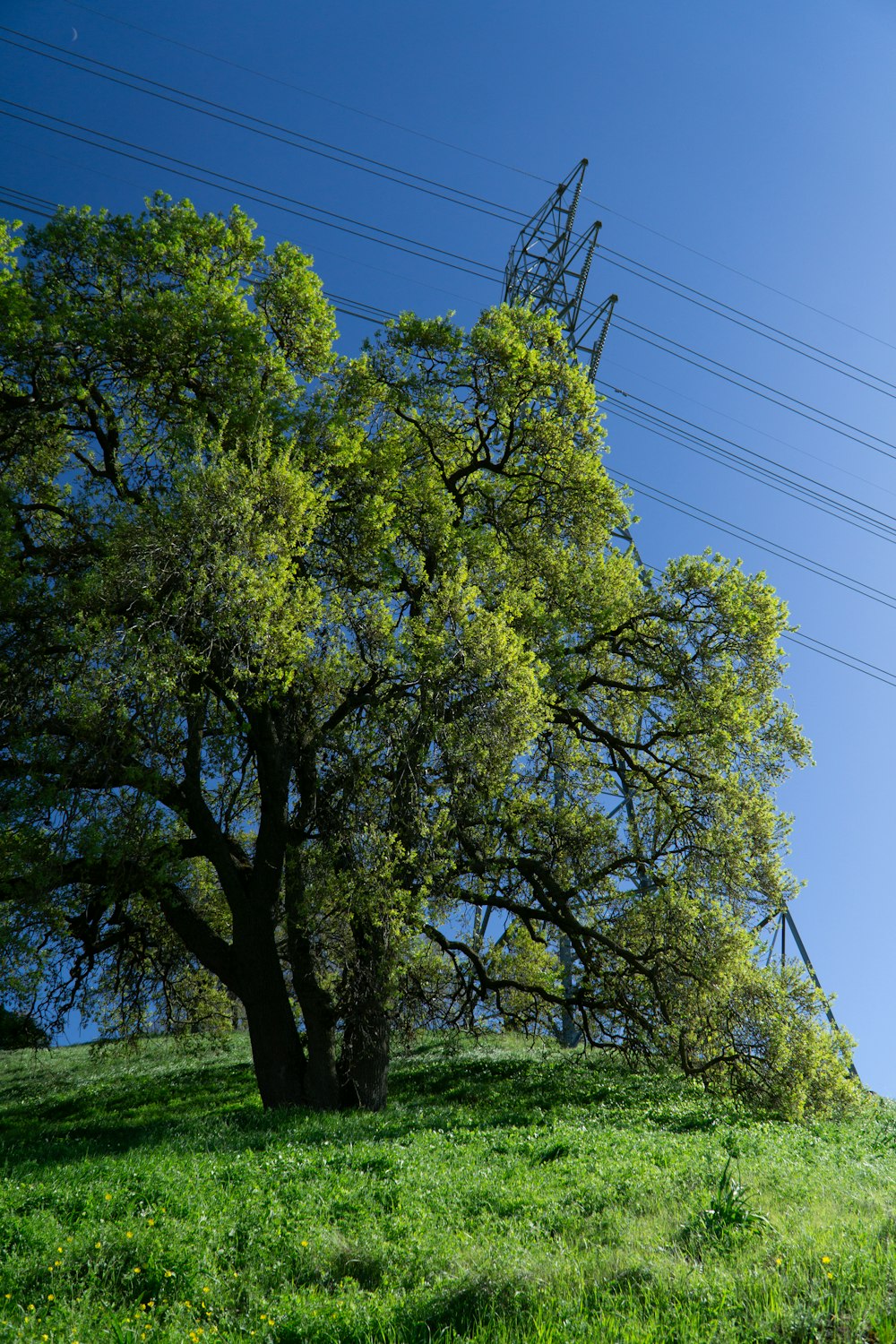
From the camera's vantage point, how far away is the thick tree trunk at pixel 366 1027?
13906mm

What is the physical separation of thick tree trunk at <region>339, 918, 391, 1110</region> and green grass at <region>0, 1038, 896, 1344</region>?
1.80m

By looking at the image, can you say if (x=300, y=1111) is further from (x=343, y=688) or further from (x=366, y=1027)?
(x=343, y=688)

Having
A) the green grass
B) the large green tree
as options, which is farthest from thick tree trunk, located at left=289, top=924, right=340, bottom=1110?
the green grass

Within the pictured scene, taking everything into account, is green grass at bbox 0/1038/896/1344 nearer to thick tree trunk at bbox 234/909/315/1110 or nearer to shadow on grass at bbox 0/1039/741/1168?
shadow on grass at bbox 0/1039/741/1168

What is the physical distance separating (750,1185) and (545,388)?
14614mm

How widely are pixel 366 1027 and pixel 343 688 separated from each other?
5309 millimetres

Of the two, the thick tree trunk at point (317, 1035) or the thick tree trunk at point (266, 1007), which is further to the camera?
the thick tree trunk at point (266, 1007)

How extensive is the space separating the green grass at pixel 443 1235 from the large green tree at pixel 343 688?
3.17 meters

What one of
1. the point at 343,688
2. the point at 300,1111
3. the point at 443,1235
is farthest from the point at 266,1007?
the point at 443,1235

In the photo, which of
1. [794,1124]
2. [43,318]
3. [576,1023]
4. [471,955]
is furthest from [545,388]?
[794,1124]

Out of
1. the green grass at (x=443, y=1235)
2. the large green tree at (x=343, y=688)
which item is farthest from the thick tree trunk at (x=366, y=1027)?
the green grass at (x=443, y=1235)

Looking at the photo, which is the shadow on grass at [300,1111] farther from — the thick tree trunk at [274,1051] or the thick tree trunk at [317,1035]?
the thick tree trunk at [317,1035]

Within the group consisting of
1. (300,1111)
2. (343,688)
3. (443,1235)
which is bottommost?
(443,1235)

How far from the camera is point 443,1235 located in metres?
8.02
